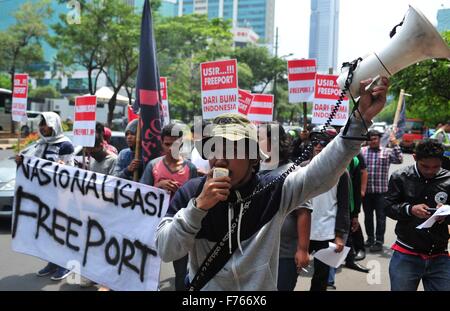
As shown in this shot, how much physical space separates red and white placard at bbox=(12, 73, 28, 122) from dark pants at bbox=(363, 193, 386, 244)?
23.7 ft

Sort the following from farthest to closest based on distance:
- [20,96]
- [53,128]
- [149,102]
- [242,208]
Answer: [20,96] < [53,128] < [149,102] < [242,208]

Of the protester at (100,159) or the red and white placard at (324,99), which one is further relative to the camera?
the red and white placard at (324,99)

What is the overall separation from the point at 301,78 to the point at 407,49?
16.5 feet

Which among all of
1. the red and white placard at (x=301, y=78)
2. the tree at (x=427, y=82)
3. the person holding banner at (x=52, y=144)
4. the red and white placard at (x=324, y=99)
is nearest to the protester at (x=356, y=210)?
the red and white placard at (x=324, y=99)

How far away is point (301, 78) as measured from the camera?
22.0 feet

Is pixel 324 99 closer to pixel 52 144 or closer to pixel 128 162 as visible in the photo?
pixel 128 162

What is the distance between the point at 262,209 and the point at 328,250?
7.27 ft

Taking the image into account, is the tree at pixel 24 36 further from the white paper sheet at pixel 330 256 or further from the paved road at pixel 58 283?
the white paper sheet at pixel 330 256

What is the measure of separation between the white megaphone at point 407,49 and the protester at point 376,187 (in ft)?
17.8

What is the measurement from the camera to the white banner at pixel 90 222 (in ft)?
13.4

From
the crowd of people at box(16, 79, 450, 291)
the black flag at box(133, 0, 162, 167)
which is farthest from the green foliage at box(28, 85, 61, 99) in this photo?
the black flag at box(133, 0, 162, 167)

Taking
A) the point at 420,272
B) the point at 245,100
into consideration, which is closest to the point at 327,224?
the point at 420,272
